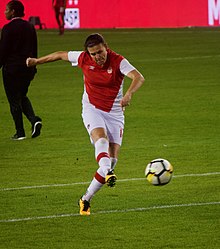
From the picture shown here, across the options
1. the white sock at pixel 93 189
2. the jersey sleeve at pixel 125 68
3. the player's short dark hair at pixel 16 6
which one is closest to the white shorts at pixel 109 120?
the jersey sleeve at pixel 125 68

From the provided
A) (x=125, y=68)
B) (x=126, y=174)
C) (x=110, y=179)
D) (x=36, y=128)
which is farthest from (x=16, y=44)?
(x=110, y=179)

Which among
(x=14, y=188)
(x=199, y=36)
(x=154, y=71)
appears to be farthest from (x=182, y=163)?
(x=199, y=36)

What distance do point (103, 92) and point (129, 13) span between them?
42.5m

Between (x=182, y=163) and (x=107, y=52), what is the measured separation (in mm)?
3496

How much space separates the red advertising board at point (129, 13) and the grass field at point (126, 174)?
78.6ft

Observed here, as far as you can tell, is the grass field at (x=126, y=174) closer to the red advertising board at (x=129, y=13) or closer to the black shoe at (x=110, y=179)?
the black shoe at (x=110, y=179)

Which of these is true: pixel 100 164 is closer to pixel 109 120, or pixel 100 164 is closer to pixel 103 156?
pixel 103 156

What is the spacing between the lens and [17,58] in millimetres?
17578

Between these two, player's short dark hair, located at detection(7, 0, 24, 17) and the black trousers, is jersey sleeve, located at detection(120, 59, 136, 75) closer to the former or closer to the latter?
player's short dark hair, located at detection(7, 0, 24, 17)

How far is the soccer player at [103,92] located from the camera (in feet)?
37.6

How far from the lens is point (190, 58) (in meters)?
33.4

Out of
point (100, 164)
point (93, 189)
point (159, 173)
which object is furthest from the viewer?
point (159, 173)

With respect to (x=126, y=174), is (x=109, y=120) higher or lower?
higher

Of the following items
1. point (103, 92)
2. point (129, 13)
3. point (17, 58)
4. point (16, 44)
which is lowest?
point (129, 13)
